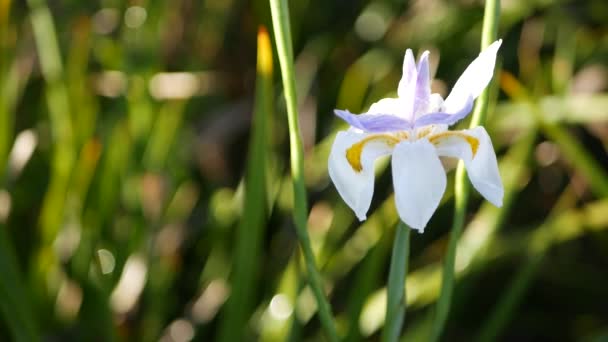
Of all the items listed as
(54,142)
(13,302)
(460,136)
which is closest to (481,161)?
(460,136)

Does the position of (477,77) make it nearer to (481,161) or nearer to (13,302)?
(481,161)

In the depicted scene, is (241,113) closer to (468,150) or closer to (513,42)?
(513,42)

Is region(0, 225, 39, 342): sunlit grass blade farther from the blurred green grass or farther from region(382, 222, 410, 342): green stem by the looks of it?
region(382, 222, 410, 342): green stem

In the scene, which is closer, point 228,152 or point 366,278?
point 366,278

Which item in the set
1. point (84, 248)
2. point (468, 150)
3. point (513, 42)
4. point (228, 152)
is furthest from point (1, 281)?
point (513, 42)

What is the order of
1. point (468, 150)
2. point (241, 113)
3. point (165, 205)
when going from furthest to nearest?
point (241, 113) → point (165, 205) → point (468, 150)

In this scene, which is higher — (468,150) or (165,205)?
(468,150)

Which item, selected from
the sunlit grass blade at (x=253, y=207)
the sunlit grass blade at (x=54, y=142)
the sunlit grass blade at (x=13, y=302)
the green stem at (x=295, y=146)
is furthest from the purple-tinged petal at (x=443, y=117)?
the sunlit grass blade at (x=54, y=142)
